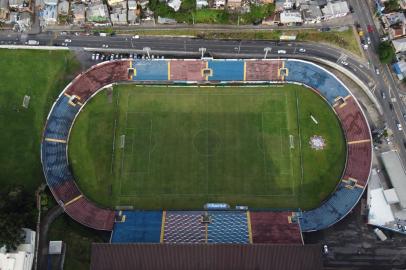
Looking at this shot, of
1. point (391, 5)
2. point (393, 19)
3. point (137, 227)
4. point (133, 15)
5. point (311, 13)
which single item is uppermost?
point (133, 15)

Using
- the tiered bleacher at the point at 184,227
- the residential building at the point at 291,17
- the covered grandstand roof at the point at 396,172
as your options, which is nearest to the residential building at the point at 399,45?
the residential building at the point at 291,17

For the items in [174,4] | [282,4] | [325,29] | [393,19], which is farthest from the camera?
[282,4]

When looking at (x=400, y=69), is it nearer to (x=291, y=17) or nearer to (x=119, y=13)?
(x=291, y=17)

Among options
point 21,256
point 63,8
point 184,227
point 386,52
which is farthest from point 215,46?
point 21,256

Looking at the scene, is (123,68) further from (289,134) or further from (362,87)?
(362,87)

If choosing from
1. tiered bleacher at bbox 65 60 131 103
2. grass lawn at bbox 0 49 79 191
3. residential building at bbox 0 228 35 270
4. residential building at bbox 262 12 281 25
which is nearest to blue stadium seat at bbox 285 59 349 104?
residential building at bbox 262 12 281 25

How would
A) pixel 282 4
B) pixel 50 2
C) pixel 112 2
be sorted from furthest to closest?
pixel 112 2, pixel 50 2, pixel 282 4

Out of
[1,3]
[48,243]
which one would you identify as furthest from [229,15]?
[48,243]
